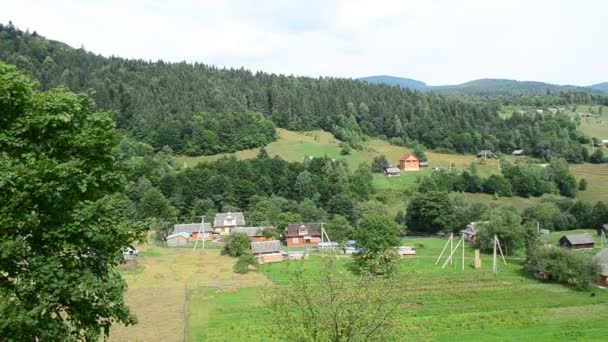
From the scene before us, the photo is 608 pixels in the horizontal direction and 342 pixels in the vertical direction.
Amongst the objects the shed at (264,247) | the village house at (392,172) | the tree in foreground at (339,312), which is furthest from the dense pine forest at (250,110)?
the tree in foreground at (339,312)

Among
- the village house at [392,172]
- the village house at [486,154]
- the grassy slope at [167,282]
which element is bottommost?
the grassy slope at [167,282]

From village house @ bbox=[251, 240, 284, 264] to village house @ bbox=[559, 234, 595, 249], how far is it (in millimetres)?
30230

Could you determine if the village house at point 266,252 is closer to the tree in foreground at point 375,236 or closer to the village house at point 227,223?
the tree in foreground at point 375,236

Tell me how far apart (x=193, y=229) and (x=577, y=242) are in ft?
144

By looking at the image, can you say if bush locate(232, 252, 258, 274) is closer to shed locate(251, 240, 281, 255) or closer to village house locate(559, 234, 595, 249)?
shed locate(251, 240, 281, 255)

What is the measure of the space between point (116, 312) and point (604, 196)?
89.2 metres

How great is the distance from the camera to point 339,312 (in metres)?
13.9

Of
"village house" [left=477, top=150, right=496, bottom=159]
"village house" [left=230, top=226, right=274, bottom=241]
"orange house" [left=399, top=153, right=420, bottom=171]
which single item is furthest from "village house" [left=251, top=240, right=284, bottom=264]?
"village house" [left=477, top=150, right=496, bottom=159]

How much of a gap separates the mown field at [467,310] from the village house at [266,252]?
517 centimetres

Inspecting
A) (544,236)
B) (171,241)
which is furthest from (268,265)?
(544,236)

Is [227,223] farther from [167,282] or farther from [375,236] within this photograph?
[167,282]

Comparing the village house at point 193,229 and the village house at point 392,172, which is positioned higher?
the village house at point 392,172

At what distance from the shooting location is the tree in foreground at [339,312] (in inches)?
Result: 545

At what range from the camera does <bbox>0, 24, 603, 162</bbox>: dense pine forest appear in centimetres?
10019
